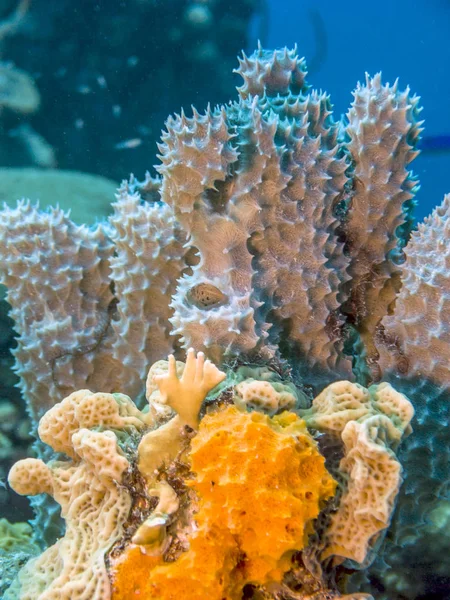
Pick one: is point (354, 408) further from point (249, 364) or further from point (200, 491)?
point (200, 491)

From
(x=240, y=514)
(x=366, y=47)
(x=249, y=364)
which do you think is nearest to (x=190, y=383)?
(x=240, y=514)

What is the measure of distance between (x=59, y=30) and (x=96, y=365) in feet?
23.0

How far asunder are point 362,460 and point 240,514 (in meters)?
0.52

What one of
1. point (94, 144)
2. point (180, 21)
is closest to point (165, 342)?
point (94, 144)

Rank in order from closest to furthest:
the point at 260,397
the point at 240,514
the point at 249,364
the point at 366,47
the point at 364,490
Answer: the point at 240,514
the point at 364,490
the point at 260,397
the point at 249,364
the point at 366,47

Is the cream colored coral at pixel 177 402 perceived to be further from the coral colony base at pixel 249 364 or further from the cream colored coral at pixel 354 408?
the cream colored coral at pixel 354 408

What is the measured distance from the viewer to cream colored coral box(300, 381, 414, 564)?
173 centimetres

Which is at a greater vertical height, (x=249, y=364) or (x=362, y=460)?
(x=249, y=364)

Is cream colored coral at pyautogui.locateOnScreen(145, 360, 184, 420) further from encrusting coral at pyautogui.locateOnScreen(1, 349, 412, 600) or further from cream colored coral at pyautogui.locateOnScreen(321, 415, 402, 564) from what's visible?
cream colored coral at pyautogui.locateOnScreen(321, 415, 402, 564)

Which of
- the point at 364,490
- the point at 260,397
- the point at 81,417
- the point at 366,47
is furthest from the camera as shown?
the point at 366,47

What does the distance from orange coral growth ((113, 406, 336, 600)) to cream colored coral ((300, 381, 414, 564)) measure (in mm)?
161

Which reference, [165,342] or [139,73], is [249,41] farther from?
[165,342]

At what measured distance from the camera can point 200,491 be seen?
171 centimetres

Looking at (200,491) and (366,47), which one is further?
(366,47)
